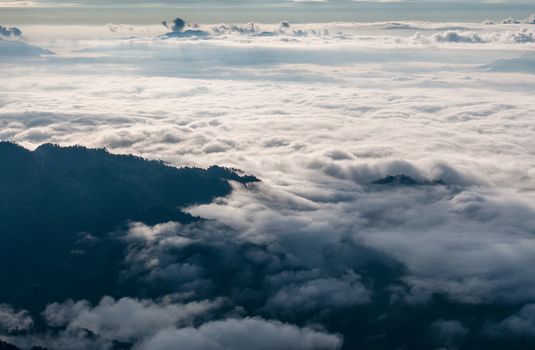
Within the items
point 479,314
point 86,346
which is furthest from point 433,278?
point 86,346

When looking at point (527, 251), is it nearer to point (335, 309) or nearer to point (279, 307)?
point (335, 309)

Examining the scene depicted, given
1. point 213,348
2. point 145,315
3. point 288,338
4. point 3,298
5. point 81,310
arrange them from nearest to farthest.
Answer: point 213,348, point 288,338, point 145,315, point 81,310, point 3,298

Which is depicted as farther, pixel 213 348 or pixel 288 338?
pixel 288 338

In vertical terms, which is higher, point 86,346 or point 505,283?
point 505,283

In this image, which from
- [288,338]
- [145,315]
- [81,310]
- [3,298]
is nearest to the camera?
[288,338]

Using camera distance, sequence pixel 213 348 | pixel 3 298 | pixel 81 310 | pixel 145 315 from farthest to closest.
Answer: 1. pixel 3 298
2. pixel 81 310
3. pixel 145 315
4. pixel 213 348

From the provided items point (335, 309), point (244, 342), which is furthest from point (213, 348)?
point (335, 309)

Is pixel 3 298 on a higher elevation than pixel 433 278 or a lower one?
lower

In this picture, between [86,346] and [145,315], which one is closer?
[86,346]

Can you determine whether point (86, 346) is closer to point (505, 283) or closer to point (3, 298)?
point (3, 298)
